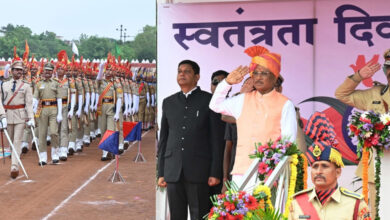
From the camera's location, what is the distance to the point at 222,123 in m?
7.56

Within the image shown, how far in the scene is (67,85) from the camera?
18.9 m

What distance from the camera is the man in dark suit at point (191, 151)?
24.1 feet

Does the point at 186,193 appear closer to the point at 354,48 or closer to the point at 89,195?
the point at 354,48

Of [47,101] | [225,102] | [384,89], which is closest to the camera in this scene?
[225,102]

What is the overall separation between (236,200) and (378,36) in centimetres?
409

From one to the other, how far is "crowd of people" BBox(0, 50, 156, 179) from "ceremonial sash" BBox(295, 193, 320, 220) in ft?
33.8

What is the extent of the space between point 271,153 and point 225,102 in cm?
97

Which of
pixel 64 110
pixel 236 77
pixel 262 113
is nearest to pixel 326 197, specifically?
pixel 262 113

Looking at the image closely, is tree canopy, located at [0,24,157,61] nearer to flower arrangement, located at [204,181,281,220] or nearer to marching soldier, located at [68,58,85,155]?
marching soldier, located at [68,58,85,155]

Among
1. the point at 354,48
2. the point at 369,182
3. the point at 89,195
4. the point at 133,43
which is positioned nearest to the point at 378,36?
the point at 354,48

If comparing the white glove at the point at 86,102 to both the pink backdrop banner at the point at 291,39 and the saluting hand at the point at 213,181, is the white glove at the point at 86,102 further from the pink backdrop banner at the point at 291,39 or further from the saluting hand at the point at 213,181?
the saluting hand at the point at 213,181

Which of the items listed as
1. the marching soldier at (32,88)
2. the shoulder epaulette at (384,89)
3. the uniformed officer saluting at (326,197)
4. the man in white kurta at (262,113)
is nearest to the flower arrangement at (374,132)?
the man in white kurta at (262,113)

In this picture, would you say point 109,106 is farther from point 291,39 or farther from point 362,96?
point 362,96

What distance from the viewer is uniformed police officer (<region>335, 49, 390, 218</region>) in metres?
8.06
